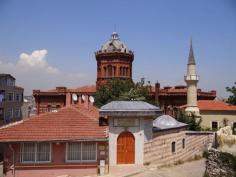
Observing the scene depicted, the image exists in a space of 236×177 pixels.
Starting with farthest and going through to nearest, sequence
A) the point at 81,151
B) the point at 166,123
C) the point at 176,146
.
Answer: the point at 166,123 → the point at 176,146 → the point at 81,151

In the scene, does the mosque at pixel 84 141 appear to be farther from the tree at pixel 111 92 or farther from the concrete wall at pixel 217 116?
the concrete wall at pixel 217 116

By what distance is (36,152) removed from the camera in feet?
60.8

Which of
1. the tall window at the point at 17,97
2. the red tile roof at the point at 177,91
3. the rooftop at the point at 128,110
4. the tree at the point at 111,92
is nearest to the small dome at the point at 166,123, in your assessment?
the rooftop at the point at 128,110

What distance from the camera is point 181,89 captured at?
53406 millimetres

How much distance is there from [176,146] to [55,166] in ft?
27.5

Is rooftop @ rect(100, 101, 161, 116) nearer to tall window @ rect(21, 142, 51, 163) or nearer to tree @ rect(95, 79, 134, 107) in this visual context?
tall window @ rect(21, 142, 51, 163)

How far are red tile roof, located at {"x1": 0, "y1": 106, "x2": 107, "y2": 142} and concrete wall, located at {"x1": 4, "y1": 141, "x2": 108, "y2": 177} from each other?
1.74 feet

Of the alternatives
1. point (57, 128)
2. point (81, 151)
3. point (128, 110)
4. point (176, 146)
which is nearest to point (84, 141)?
point (81, 151)

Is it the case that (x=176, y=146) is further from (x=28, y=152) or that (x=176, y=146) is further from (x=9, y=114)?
(x=9, y=114)

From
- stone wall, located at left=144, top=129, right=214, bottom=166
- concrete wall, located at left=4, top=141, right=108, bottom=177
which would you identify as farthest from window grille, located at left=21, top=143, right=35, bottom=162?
stone wall, located at left=144, top=129, right=214, bottom=166

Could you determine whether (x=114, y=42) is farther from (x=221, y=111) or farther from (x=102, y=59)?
(x=221, y=111)

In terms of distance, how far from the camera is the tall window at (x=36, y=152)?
1844 centimetres

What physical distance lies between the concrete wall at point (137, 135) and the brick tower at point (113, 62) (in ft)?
98.3

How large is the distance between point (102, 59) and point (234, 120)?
19700 millimetres
